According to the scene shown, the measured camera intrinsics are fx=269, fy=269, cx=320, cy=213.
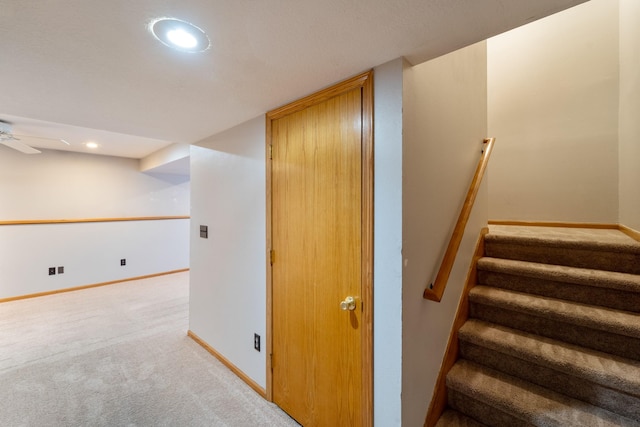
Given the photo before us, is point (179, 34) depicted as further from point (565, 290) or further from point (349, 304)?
point (565, 290)

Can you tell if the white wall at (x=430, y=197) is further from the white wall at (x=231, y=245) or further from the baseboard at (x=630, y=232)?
the baseboard at (x=630, y=232)

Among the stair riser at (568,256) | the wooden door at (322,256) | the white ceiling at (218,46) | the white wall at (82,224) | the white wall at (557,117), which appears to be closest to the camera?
the white ceiling at (218,46)

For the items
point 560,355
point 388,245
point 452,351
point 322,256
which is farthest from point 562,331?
point 322,256

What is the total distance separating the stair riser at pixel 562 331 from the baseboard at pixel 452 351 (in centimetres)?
13

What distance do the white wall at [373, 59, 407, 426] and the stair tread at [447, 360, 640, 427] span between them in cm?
57

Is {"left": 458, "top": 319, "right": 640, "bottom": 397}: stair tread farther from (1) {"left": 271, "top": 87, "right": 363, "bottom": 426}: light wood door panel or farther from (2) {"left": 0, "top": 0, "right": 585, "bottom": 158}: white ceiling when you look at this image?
(2) {"left": 0, "top": 0, "right": 585, "bottom": 158}: white ceiling

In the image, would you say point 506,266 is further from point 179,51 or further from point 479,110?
point 179,51

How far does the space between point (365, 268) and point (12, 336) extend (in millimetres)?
4082

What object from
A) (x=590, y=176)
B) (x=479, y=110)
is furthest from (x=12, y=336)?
(x=590, y=176)

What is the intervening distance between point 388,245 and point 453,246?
0.53 m

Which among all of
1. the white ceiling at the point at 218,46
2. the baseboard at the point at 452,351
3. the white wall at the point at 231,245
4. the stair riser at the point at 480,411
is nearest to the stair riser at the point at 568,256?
the baseboard at the point at 452,351

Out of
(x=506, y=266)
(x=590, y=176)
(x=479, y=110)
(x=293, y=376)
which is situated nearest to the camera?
(x=293, y=376)

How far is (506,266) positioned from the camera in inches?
79.6

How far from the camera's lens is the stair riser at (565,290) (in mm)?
1624
